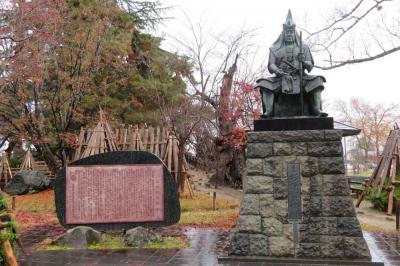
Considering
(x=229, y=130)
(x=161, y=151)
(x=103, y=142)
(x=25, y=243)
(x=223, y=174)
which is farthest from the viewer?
(x=223, y=174)

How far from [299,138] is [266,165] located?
70cm

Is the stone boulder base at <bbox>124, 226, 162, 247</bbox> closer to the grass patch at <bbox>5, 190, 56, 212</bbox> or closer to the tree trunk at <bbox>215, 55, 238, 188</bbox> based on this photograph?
the grass patch at <bbox>5, 190, 56, 212</bbox>

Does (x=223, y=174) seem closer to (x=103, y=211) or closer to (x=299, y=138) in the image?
(x=103, y=211)

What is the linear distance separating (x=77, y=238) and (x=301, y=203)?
424 centimetres

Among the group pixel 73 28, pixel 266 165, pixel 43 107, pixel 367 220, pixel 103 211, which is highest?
pixel 73 28

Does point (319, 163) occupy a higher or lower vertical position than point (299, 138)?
lower

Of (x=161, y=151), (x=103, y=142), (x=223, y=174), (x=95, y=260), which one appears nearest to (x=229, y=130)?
(x=223, y=174)

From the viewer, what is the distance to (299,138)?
6.56 m

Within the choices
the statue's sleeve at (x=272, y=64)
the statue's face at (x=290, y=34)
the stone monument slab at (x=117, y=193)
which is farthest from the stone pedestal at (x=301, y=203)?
the stone monument slab at (x=117, y=193)

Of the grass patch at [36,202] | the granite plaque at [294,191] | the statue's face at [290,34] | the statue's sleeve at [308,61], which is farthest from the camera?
the grass patch at [36,202]

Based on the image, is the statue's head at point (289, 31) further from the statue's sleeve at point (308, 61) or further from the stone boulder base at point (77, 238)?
the stone boulder base at point (77, 238)

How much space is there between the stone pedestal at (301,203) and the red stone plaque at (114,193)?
2.23 m

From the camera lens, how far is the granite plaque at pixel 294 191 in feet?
21.0

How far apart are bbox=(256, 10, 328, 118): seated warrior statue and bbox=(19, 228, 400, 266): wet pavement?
2596 millimetres
